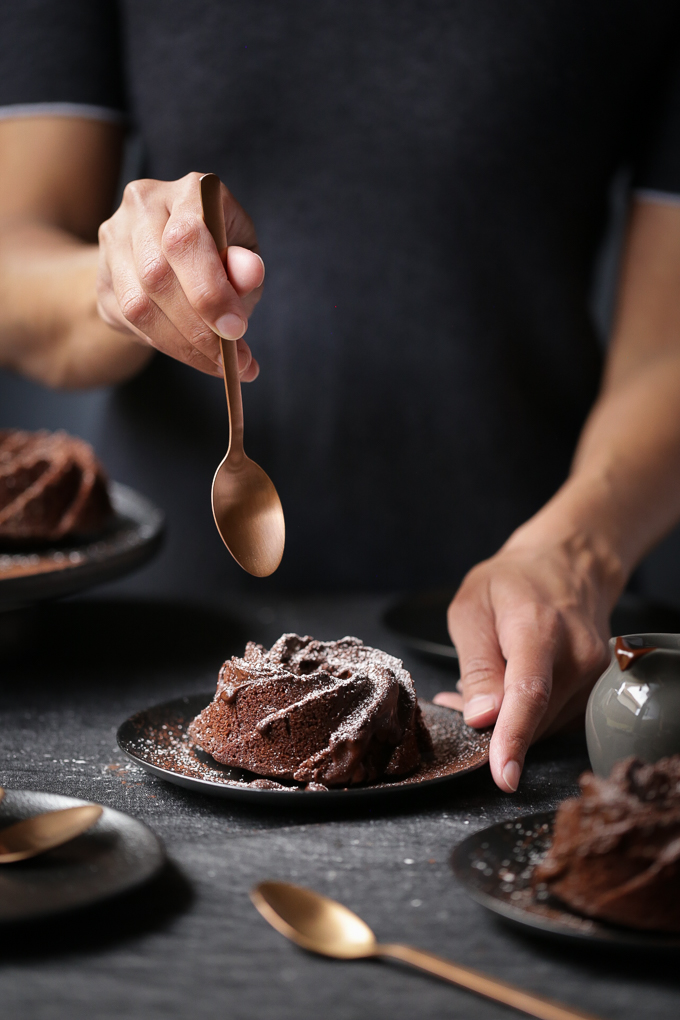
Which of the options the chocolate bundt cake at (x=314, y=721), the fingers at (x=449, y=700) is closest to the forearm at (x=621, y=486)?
the fingers at (x=449, y=700)

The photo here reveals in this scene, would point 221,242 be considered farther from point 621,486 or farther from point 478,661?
point 621,486

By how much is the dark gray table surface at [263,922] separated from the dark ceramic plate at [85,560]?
0.69ft

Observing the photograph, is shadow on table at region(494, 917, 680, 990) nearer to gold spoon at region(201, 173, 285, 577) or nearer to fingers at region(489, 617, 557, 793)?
fingers at region(489, 617, 557, 793)

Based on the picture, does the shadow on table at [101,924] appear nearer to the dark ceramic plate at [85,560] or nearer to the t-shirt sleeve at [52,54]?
the dark ceramic plate at [85,560]

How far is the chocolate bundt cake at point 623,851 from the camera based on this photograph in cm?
92

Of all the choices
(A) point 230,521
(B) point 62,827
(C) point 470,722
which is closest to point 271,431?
(A) point 230,521

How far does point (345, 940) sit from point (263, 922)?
0.33 feet

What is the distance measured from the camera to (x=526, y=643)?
4.91ft

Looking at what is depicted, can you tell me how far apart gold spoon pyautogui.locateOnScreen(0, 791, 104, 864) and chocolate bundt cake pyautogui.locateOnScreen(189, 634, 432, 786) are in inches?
12.3

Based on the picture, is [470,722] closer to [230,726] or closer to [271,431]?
[230,726]

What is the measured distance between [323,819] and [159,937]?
1.16 feet

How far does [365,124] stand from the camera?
238 centimetres

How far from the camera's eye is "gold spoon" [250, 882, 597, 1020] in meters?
0.80

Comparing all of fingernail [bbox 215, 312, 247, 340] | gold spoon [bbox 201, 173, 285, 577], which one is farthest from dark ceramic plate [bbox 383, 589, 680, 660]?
→ fingernail [bbox 215, 312, 247, 340]
